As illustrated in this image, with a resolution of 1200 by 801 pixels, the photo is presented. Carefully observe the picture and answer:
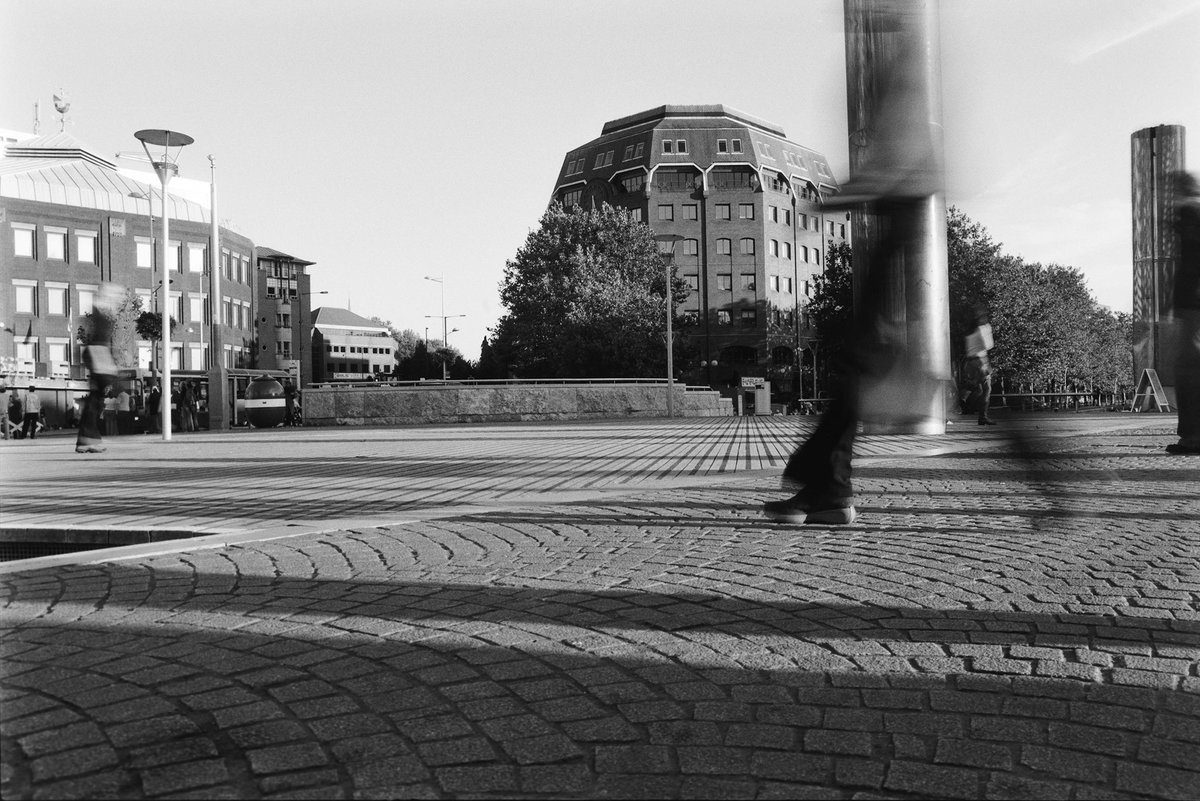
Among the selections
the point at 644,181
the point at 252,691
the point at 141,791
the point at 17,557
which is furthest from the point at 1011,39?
the point at 644,181

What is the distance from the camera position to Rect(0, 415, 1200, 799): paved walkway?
210 centimetres

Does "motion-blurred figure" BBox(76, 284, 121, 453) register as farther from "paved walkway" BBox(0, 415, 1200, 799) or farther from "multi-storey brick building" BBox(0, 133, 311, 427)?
"multi-storey brick building" BBox(0, 133, 311, 427)

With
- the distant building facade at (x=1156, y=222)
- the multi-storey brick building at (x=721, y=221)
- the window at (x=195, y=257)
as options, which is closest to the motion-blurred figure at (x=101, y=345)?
the distant building facade at (x=1156, y=222)

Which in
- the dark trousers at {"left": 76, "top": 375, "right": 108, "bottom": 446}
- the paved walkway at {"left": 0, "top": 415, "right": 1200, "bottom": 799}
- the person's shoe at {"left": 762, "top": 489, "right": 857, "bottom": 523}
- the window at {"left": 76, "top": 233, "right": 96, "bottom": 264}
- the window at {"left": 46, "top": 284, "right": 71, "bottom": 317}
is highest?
the window at {"left": 76, "top": 233, "right": 96, "bottom": 264}

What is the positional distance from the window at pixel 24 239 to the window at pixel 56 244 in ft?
2.53

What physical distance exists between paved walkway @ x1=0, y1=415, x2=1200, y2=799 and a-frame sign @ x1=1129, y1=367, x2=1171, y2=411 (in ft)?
83.4

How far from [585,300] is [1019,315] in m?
24.4

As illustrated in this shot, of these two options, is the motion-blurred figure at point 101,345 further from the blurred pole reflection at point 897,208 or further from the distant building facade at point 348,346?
the distant building facade at point 348,346

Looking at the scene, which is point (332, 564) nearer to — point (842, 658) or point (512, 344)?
point (842, 658)

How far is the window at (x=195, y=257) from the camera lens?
2530 inches

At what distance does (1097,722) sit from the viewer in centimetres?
240

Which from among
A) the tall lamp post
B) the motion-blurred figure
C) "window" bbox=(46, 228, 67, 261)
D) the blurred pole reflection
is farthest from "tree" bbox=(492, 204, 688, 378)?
the blurred pole reflection

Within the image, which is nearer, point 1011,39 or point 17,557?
point 1011,39

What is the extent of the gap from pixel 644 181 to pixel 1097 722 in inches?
3078
